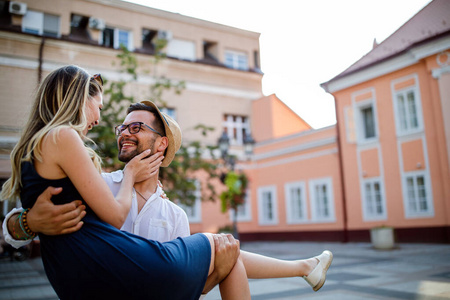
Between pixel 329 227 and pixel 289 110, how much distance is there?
9.09 meters

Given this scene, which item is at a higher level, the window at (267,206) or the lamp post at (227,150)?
the lamp post at (227,150)

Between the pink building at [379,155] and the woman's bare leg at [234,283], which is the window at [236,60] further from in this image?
the woman's bare leg at [234,283]

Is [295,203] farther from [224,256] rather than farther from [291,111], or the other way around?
[224,256]

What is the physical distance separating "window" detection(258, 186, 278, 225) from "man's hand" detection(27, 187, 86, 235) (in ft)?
64.0

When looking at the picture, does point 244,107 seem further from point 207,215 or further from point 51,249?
point 51,249

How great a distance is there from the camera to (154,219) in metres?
2.33

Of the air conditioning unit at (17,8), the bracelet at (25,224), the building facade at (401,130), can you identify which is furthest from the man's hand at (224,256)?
the air conditioning unit at (17,8)

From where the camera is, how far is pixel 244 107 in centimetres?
2300

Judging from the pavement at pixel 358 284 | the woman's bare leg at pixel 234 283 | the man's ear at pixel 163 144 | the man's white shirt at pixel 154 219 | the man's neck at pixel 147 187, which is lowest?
the pavement at pixel 358 284

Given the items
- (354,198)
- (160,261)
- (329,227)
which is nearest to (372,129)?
(354,198)

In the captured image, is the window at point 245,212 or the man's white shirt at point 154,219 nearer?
→ the man's white shirt at point 154,219

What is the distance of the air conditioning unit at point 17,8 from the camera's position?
17.0 meters

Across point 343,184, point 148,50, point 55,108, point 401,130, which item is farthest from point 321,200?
point 55,108

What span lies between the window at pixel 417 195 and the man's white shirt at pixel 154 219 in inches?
536
